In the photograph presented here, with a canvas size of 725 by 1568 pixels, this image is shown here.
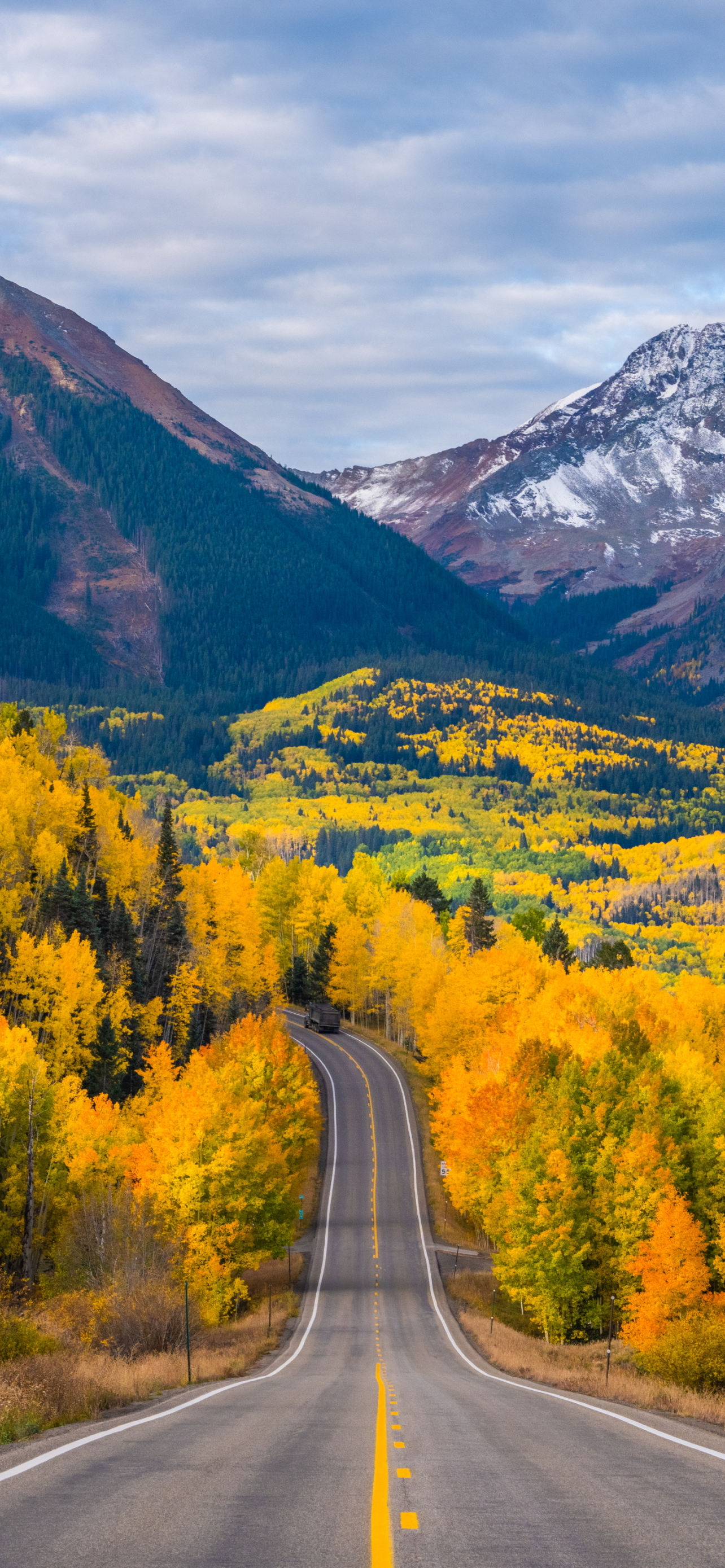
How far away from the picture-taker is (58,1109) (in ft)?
209

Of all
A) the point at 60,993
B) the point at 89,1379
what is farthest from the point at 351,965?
the point at 89,1379

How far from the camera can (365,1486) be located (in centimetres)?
1352

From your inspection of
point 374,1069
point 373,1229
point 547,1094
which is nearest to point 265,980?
point 374,1069

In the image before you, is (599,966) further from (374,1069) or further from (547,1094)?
(547,1094)

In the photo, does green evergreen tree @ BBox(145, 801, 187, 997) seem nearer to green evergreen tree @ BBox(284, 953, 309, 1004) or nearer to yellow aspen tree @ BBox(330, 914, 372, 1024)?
yellow aspen tree @ BBox(330, 914, 372, 1024)

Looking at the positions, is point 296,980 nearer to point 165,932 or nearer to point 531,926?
point 531,926

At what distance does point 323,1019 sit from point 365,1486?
11104 centimetres

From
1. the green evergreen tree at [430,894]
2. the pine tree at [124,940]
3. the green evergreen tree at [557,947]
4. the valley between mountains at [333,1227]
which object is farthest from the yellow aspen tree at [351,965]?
the pine tree at [124,940]

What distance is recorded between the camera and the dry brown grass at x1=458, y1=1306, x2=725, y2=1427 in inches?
1111

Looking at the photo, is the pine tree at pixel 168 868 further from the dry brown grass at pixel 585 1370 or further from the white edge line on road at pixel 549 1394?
the dry brown grass at pixel 585 1370

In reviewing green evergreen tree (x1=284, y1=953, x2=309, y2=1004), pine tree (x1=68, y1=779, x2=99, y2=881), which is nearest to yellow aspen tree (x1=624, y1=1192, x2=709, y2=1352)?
pine tree (x1=68, y1=779, x2=99, y2=881)

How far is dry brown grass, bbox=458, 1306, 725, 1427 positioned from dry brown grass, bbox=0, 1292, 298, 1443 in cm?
986

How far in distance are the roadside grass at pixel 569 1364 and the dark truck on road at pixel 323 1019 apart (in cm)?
5417

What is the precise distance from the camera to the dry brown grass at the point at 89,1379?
20.7 meters
